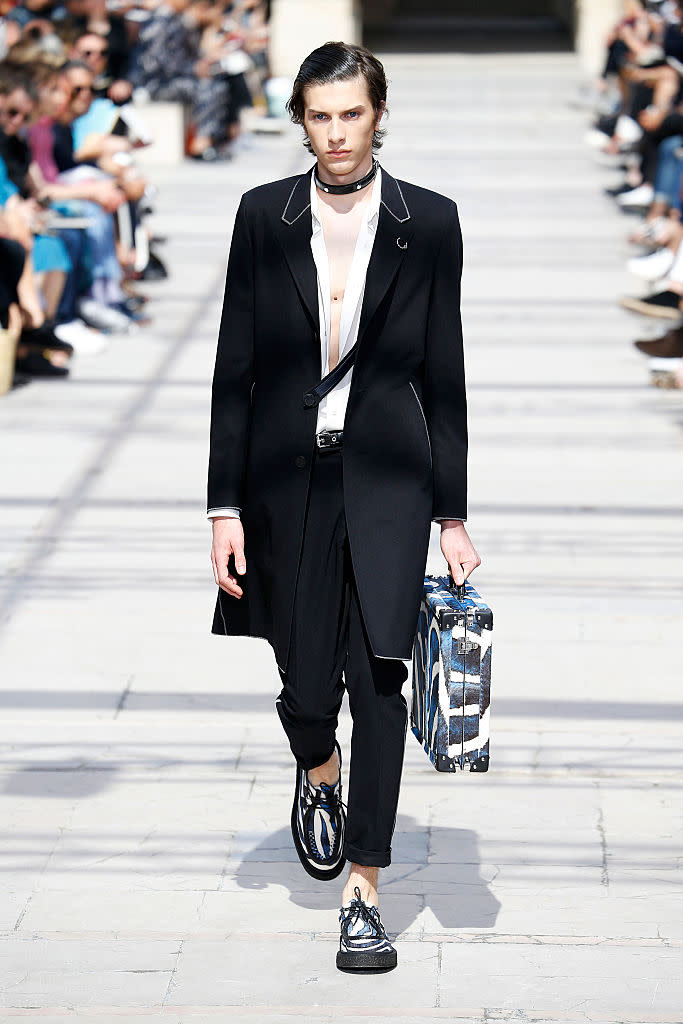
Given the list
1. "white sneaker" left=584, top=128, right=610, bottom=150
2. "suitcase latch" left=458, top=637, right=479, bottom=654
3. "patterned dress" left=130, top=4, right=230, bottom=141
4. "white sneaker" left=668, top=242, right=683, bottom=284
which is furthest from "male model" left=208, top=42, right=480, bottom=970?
"white sneaker" left=584, top=128, right=610, bottom=150

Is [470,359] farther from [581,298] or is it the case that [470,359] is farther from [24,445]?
[24,445]

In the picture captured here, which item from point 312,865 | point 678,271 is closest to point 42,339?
point 678,271

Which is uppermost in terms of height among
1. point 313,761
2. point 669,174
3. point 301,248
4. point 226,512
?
point 301,248

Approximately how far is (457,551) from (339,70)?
0.94 meters

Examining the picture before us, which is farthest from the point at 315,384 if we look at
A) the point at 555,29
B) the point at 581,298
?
A: the point at 555,29

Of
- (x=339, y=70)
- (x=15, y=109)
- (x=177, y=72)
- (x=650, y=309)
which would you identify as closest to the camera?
(x=339, y=70)

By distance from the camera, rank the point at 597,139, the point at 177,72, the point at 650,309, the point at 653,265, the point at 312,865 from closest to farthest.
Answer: the point at 312,865, the point at 650,309, the point at 653,265, the point at 177,72, the point at 597,139

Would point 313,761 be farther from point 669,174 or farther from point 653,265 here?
point 669,174

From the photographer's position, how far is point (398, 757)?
3.58 metres

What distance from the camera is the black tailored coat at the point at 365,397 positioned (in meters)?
3.49

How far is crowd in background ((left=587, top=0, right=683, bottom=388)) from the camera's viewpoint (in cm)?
1055

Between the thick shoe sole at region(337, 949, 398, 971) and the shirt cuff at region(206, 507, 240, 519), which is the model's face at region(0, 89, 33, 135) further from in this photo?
the thick shoe sole at region(337, 949, 398, 971)

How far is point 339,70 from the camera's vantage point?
339 cm

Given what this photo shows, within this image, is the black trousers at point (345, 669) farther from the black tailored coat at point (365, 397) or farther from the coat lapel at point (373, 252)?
the coat lapel at point (373, 252)
